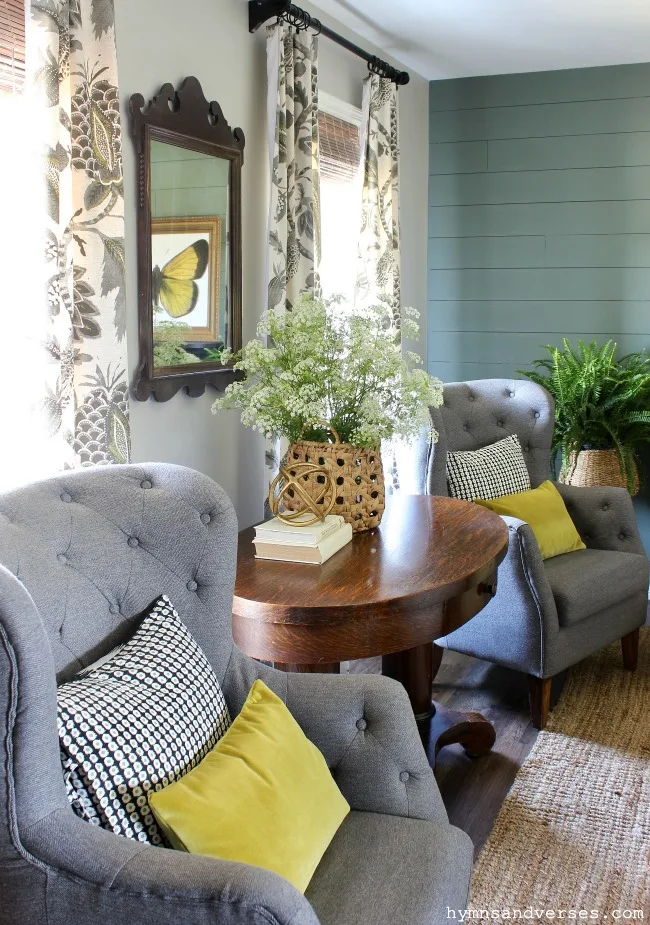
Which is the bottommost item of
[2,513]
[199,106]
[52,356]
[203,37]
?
[2,513]

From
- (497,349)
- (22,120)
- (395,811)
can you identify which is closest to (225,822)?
(395,811)

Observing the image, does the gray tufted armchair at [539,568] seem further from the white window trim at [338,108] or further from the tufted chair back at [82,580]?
Result: the tufted chair back at [82,580]

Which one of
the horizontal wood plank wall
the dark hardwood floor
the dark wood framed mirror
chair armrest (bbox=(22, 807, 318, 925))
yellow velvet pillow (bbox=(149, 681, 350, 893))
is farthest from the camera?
the horizontal wood plank wall

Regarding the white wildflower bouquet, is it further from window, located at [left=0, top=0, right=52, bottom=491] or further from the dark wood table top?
window, located at [left=0, top=0, right=52, bottom=491]

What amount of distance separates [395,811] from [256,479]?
1.79m

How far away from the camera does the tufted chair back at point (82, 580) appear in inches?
47.2

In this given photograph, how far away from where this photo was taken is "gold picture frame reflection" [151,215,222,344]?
2629 mm

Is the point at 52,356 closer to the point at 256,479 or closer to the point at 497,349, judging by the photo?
the point at 256,479

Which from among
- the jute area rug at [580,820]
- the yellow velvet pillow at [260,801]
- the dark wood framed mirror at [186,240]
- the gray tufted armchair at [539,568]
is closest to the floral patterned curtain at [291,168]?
the dark wood framed mirror at [186,240]

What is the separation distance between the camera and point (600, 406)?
4062 millimetres

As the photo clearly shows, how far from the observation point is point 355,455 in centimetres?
233

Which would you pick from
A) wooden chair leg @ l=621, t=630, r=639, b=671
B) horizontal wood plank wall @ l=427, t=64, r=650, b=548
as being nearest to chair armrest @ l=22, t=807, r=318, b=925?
wooden chair leg @ l=621, t=630, r=639, b=671

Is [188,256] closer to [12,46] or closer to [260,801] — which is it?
[12,46]

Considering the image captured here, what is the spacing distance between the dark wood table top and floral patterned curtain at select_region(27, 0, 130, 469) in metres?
0.50
